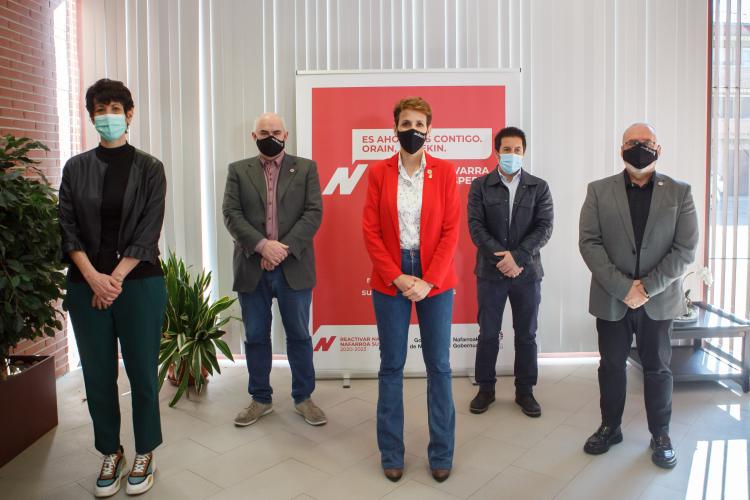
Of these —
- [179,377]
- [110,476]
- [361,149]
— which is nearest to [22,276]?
[110,476]

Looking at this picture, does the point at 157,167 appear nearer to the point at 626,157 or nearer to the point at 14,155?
the point at 14,155

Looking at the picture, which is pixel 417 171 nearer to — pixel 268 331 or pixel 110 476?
pixel 268 331

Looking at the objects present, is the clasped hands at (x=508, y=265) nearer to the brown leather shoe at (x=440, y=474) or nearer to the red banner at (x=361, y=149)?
the red banner at (x=361, y=149)

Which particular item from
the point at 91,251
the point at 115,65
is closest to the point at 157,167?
the point at 91,251

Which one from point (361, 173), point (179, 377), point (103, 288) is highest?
point (361, 173)

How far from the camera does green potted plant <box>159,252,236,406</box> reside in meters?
3.80

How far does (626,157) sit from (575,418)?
147 cm

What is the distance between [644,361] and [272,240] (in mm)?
1922

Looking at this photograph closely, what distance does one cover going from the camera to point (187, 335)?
389 cm

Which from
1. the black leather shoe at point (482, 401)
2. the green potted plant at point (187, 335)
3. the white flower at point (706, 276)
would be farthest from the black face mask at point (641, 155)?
the green potted plant at point (187, 335)

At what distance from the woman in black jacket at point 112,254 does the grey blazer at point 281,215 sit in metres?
0.70

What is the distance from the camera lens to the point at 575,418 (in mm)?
3502

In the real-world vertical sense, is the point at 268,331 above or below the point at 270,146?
below

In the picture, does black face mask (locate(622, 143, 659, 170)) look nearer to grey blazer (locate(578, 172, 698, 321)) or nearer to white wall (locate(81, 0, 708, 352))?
grey blazer (locate(578, 172, 698, 321))
